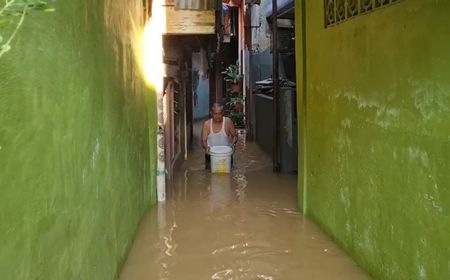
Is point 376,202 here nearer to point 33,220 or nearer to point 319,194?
point 319,194

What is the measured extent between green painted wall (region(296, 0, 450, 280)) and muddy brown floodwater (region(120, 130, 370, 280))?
1.05 ft

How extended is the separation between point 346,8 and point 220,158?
5428 millimetres

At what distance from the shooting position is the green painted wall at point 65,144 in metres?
2.06

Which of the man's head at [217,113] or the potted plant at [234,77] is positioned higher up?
the potted plant at [234,77]

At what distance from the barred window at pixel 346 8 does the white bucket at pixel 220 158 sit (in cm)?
474

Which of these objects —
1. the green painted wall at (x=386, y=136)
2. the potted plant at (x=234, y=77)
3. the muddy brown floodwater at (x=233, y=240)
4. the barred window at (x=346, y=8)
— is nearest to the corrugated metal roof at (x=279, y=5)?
the muddy brown floodwater at (x=233, y=240)

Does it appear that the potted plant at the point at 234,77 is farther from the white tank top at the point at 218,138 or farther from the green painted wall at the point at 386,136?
the green painted wall at the point at 386,136

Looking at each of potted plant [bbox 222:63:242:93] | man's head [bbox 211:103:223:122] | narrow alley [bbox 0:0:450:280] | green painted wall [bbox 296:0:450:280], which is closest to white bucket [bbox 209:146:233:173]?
man's head [bbox 211:103:223:122]

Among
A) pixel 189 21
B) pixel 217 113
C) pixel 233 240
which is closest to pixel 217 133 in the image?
pixel 217 113

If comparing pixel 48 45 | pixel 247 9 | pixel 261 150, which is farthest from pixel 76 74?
pixel 247 9

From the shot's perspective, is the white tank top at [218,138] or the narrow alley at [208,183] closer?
the narrow alley at [208,183]

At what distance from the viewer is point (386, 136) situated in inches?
164

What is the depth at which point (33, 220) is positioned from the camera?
7.49ft

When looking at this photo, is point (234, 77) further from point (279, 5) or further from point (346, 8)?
point (346, 8)
